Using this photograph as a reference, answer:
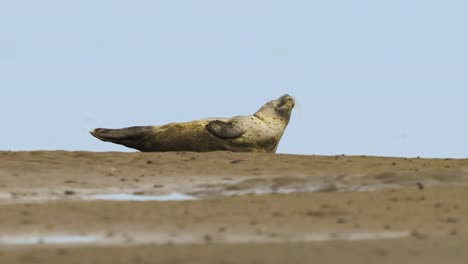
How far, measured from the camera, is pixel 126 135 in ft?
73.6

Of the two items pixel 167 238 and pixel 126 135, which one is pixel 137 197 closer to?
pixel 167 238

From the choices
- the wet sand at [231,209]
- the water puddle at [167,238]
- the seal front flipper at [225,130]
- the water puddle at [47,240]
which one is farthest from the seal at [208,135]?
the water puddle at [47,240]

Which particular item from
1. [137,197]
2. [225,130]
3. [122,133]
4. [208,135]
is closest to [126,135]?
[122,133]

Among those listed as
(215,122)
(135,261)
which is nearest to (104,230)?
(135,261)

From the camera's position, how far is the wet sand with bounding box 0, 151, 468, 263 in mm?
9930

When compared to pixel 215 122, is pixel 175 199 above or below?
below

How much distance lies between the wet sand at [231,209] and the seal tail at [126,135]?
272 centimetres

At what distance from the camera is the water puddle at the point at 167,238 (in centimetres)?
1051

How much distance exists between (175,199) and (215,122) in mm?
7476

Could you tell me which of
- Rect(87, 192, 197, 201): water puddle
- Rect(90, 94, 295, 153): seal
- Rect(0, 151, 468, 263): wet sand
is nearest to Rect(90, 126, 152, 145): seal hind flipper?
Rect(90, 94, 295, 153): seal

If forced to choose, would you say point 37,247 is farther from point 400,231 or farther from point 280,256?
point 400,231

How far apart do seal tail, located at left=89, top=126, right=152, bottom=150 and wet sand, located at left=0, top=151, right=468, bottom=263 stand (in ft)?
8.92

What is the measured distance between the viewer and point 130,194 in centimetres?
1500

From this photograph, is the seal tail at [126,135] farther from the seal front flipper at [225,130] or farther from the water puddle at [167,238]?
the water puddle at [167,238]
